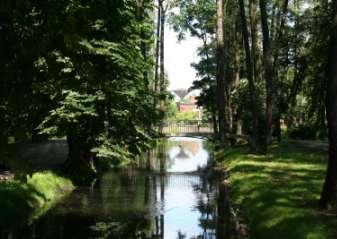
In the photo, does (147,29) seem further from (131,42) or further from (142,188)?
(142,188)

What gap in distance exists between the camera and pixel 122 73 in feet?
92.3

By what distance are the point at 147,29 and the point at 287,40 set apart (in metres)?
22.8

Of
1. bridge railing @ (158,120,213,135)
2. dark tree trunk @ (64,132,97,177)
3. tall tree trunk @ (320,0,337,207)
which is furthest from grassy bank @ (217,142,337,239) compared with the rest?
bridge railing @ (158,120,213,135)

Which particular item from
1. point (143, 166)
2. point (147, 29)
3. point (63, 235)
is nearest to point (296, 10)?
point (143, 166)

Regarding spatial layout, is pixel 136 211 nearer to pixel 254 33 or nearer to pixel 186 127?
pixel 254 33

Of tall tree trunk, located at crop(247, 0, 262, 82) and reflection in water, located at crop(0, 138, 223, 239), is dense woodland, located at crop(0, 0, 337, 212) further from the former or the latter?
reflection in water, located at crop(0, 138, 223, 239)

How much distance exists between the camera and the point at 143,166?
1588 inches

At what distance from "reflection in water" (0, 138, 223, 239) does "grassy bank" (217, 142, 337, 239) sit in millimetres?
1231

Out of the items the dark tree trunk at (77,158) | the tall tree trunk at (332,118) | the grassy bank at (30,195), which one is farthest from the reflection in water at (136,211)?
the tall tree trunk at (332,118)

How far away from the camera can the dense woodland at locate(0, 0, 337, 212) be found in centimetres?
837

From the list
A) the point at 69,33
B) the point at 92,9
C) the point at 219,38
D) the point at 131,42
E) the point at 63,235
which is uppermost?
the point at 219,38

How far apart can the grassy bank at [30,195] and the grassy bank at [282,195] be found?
23.1 ft

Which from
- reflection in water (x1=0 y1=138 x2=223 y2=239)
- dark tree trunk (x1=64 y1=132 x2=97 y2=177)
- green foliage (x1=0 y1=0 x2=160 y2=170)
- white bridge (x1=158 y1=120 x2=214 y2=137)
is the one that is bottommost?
reflection in water (x1=0 y1=138 x2=223 y2=239)

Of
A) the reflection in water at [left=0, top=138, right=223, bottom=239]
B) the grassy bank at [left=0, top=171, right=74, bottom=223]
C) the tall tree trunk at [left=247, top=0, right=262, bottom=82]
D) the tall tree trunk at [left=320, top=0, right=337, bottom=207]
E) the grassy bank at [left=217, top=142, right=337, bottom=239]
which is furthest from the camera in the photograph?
the tall tree trunk at [left=247, top=0, right=262, bottom=82]
